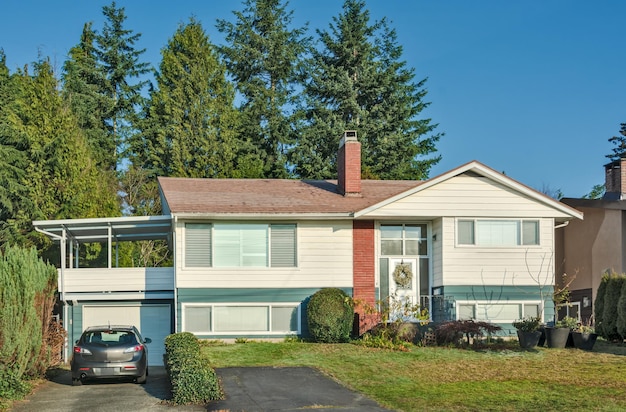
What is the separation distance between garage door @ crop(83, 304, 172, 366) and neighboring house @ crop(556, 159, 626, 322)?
1374 cm

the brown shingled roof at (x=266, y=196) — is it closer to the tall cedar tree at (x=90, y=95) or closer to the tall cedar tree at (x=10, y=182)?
the tall cedar tree at (x=10, y=182)

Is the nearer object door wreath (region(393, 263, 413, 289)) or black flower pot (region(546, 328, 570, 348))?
black flower pot (region(546, 328, 570, 348))

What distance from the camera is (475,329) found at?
24.3 m

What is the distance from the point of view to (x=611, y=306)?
25328 mm

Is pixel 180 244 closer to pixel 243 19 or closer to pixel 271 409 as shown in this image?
pixel 271 409

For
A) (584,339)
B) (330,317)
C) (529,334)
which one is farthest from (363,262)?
(584,339)

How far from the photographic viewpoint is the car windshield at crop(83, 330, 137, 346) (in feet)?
67.2

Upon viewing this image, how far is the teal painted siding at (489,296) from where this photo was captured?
2699cm

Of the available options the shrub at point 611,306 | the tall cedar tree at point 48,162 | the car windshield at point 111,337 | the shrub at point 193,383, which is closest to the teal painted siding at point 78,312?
the car windshield at point 111,337

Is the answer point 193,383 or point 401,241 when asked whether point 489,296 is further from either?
point 193,383

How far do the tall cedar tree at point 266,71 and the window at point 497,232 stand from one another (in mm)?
21736

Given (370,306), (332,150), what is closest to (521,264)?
(370,306)

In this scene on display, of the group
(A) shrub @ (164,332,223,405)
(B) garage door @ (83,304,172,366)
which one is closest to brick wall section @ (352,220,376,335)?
(B) garage door @ (83,304,172,366)

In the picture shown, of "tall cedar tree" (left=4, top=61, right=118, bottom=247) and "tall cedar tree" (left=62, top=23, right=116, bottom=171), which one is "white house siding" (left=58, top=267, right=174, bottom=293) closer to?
"tall cedar tree" (left=4, top=61, right=118, bottom=247)
